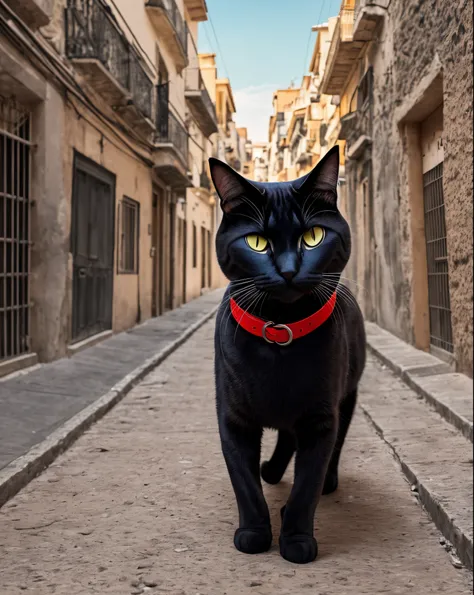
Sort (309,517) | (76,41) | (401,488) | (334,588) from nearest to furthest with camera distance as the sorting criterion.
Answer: (334,588) < (309,517) < (401,488) < (76,41)

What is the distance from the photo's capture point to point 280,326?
231 cm

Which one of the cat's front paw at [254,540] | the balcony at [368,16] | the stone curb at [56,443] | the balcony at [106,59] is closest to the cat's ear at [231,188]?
the cat's front paw at [254,540]

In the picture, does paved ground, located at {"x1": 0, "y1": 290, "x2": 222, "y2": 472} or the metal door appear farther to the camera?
the metal door

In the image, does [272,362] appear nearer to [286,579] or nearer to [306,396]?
[306,396]

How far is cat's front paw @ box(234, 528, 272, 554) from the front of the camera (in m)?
2.50

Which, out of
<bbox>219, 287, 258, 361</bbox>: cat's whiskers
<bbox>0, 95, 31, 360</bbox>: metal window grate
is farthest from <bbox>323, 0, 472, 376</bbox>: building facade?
<bbox>0, 95, 31, 360</bbox>: metal window grate

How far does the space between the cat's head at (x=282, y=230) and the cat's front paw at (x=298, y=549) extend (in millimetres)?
904

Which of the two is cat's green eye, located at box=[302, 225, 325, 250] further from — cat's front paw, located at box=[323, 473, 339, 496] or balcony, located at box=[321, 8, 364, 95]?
balcony, located at box=[321, 8, 364, 95]

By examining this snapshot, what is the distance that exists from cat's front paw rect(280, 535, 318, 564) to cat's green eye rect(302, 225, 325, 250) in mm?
1059

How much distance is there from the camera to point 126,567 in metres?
2.50

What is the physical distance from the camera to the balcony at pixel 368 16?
9844 millimetres

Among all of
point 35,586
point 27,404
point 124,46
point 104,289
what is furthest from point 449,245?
point 124,46

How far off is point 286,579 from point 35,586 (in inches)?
34.1

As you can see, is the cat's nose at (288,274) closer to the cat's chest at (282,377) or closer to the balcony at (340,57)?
the cat's chest at (282,377)
